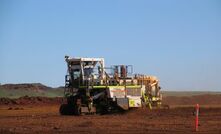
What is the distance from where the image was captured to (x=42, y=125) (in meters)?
29.7

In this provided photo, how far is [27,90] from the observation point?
109312 millimetres

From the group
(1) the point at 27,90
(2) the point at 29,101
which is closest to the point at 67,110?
(2) the point at 29,101

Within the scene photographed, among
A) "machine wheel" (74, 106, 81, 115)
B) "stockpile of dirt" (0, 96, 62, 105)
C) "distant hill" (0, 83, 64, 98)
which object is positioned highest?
"distant hill" (0, 83, 64, 98)

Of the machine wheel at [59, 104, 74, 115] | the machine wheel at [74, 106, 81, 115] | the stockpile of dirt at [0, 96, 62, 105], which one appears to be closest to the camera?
the machine wheel at [74, 106, 81, 115]

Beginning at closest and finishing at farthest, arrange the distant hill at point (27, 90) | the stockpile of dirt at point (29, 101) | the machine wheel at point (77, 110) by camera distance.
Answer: the machine wheel at point (77, 110)
the stockpile of dirt at point (29, 101)
the distant hill at point (27, 90)

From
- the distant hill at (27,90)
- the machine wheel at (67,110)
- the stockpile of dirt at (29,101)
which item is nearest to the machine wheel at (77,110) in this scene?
the machine wheel at (67,110)

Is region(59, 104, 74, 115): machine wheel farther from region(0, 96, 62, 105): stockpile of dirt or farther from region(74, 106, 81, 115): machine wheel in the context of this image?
region(0, 96, 62, 105): stockpile of dirt

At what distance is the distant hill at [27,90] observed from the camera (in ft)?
335

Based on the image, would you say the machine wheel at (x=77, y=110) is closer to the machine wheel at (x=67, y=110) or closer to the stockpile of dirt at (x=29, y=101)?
the machine wheel at (x=67, y=110)

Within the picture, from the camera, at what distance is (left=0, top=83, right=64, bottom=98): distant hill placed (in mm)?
102250

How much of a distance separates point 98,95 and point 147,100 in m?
3.78

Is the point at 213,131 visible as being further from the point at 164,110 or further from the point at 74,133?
the point at 164,110

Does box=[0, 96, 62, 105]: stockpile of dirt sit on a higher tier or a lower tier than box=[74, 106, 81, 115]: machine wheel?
higher

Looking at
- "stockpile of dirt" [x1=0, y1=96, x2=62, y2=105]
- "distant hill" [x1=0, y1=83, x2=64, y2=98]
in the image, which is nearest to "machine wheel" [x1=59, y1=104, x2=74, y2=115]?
"stockpile of dirt" [x1=0, y1=96, x2=62, y2=105]
